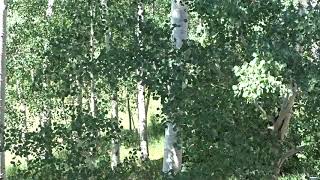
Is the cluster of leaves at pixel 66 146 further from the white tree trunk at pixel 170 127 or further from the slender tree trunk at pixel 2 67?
the slender tree trunk at pixel 2 67

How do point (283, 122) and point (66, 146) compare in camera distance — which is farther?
point (283, 122)

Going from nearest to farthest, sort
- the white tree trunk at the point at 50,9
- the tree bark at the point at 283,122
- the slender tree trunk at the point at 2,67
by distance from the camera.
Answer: the tree bark at the point at 283,122 < the slender tree trunk at the point at 2,67 < the white tree trunk at the point at 50,9

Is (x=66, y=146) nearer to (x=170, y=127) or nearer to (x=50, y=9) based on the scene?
(x=170, y=127)

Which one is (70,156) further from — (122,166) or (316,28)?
(316,28)

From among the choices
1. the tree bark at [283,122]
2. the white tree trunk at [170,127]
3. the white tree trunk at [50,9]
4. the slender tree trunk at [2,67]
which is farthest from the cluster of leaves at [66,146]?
the white tree trunk at [50,9]

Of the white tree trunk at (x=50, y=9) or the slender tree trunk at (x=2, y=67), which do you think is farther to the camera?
the white tree trunk at (x=50, y=9)

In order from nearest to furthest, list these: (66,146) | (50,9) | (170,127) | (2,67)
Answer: (66,146), (170,127), (2,67), (50,9)

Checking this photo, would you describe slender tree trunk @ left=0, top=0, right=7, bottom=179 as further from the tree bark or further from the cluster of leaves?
the tree bark

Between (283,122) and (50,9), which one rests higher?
(50,9)

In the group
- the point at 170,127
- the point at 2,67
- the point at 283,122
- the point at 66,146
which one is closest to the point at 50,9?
the point at 2,67

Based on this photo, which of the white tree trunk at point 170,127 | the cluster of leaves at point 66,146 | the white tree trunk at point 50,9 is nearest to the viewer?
the cluster of leaves at point 66,146

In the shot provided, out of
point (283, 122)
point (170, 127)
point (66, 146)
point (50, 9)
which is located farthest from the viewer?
point (50, 9)

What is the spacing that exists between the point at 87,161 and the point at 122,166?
69 centimetres

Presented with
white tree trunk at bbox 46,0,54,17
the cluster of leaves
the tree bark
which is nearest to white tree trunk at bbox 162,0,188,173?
the cluster of leaves
